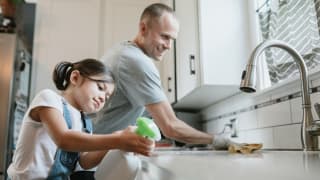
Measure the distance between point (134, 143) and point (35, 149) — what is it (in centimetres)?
31

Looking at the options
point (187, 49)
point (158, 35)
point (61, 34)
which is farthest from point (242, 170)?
point (61, 34)

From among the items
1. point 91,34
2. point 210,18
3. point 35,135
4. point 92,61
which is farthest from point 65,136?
point 91,34

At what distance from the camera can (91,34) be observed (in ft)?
9.70

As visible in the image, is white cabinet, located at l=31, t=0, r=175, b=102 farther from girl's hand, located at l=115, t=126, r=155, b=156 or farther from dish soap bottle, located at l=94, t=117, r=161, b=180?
girl's hand, located at l=115, t=126, r=155, b=156

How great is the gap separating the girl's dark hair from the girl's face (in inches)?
0.6

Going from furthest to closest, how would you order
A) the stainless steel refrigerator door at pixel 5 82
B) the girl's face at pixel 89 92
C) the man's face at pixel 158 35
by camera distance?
the stainless steel refrigerator door at pixel 5 82, the man's face at pixel 158 35, the girl's face at pixel 89 92

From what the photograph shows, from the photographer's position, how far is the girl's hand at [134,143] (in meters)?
0.82

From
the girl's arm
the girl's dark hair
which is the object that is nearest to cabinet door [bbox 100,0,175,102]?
the girl's dark hair

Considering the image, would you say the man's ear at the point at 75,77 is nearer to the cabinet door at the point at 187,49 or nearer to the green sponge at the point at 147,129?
the green sponge at the point at 147,129

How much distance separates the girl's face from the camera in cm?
108

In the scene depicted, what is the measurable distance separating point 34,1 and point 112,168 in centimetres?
236

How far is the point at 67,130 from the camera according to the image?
870 mm

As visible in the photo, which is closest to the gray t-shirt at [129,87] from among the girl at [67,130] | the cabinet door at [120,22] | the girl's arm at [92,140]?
the girl at [67,130]

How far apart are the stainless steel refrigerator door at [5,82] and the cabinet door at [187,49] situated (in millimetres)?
1055
